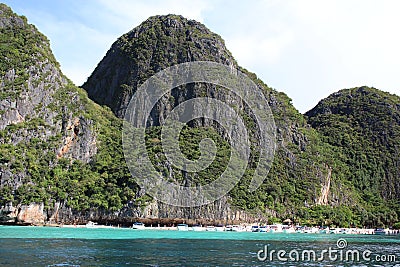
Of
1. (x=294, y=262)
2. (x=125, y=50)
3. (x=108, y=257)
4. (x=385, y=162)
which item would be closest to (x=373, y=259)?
(x=294, y=262)

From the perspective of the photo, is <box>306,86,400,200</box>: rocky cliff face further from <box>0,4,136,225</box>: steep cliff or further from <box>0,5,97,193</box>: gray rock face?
<box>0,5,97,193</box>: gray rock face

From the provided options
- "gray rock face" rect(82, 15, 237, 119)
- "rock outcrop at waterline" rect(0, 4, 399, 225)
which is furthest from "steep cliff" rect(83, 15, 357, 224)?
"rock outcrop at waterline" rect(0, 4, 399, 225)

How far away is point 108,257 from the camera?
107 feet

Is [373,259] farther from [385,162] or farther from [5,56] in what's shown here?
[385,162]

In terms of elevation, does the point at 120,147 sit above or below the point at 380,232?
above

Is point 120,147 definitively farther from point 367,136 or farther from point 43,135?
point 367,136

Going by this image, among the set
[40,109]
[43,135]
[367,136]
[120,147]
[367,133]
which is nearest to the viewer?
[43,135]

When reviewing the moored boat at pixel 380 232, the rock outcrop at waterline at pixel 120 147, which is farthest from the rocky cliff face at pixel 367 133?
the moored boat at pixel 380 232

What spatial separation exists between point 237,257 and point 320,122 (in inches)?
5080

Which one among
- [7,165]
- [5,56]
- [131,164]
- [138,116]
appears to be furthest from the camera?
[138,116]

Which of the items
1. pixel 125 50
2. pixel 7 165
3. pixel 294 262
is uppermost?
pixel 125 50

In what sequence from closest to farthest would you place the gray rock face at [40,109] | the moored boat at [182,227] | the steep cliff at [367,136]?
the moored boat at [182,227]
the gray rock face at [40,109]
the steep cliff at [367,136]

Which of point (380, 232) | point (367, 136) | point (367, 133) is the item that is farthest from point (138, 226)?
point (367, 133)

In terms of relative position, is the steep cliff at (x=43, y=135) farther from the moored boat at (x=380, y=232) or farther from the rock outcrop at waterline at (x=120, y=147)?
the moored boat at (x=380, y=232)
